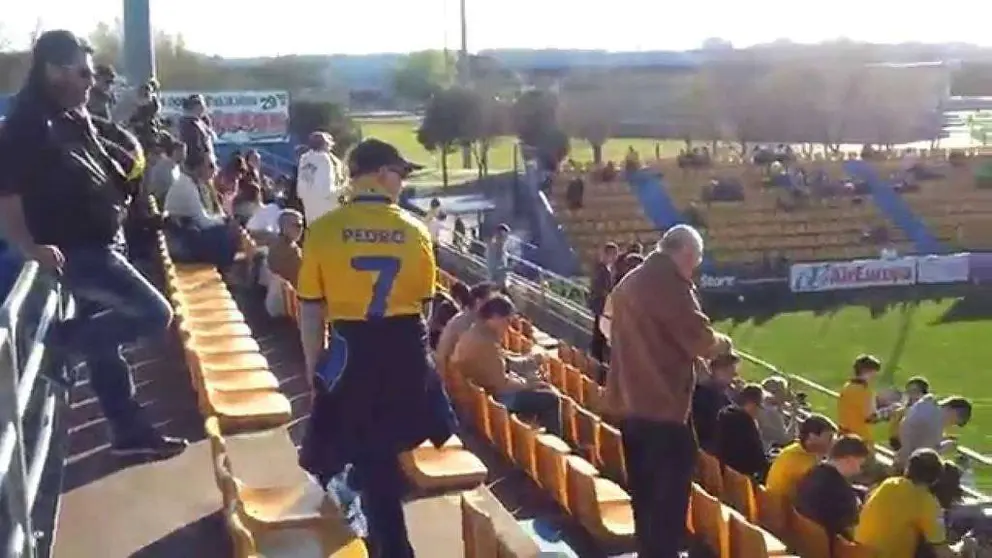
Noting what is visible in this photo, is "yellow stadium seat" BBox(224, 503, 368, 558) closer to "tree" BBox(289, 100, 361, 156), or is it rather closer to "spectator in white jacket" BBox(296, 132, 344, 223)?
"spectator in white jacket" BBox(296, 132, 344, 223)

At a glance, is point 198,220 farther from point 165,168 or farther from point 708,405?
point 708,405

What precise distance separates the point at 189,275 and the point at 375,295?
16.7 feet

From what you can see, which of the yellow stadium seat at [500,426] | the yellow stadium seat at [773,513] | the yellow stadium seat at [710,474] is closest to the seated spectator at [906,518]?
the yellow stadium seat at [773,513]

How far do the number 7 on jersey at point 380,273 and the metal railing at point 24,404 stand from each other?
2.61ft

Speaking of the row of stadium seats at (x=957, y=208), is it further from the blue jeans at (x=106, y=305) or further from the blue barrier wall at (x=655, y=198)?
the blue jeans at (x=106, y=305)

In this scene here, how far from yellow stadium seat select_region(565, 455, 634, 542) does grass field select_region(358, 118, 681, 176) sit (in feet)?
133

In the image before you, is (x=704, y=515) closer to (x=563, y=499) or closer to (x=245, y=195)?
(x=563, y=499)

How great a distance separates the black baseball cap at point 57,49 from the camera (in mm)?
3881

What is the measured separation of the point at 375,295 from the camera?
3588mm

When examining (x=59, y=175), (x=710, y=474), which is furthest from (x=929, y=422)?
(x=59, y=175)

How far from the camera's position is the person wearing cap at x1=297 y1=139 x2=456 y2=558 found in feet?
11.8

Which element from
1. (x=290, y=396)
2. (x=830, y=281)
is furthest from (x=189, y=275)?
(x=830, y=281)

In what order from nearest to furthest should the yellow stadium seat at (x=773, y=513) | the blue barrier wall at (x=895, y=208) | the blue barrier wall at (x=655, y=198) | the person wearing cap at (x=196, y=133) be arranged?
1. the yellow stadium seat at (x=773, y=513)
2. the person wearing cap at (x=196, y=133)
3. the blue barrier wall at (x=655, y=198)
4. the blue barrier wall at (x=895, y=208)

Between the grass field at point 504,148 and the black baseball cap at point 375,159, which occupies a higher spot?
the black baseball cap at point 375,159
